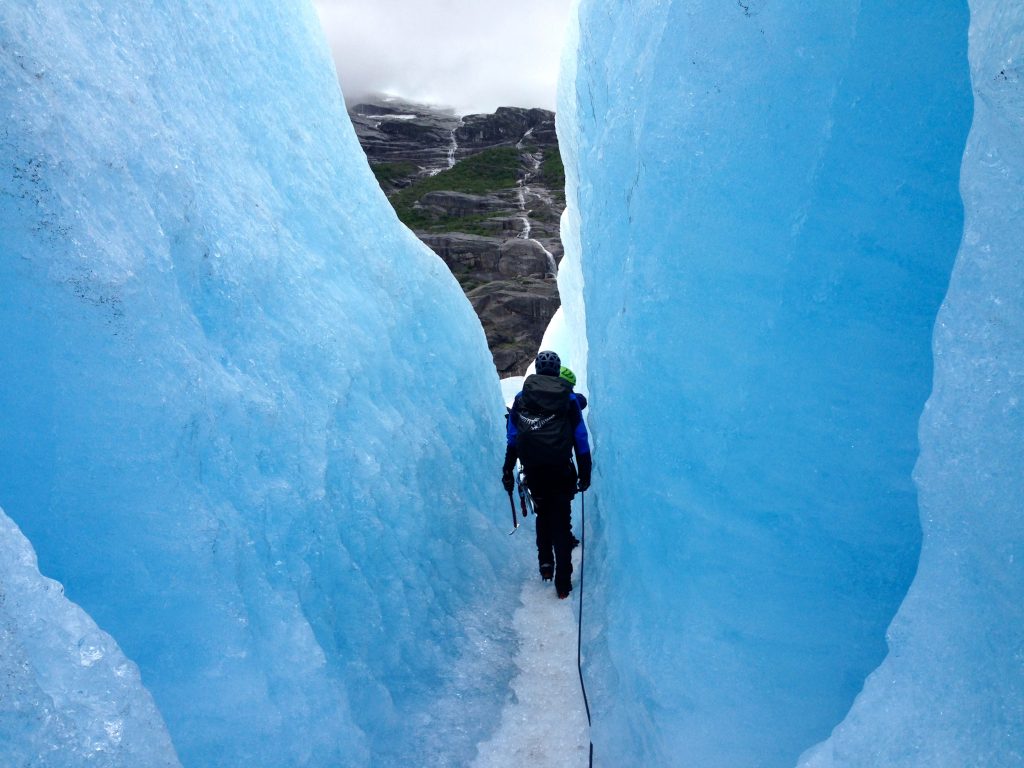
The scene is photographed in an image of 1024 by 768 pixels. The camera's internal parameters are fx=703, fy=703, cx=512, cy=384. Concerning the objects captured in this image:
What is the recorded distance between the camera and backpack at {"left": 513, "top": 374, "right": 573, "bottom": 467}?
3918 millimetres

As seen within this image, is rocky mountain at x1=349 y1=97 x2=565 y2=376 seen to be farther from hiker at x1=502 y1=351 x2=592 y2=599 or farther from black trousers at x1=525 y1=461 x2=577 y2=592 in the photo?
hiker at x1=502 y1=351 x2=592 y2=599

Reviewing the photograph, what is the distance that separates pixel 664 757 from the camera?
9.28 feet

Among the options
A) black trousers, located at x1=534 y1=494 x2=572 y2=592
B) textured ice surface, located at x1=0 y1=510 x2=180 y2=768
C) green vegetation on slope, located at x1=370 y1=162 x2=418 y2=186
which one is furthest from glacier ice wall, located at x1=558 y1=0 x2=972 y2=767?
green vegetation on slope, located at x1=370 y1=162 x2=418 y2=186

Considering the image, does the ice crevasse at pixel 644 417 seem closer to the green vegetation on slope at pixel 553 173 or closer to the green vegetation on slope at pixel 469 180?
the green vegetation on slope at pixel 469 180

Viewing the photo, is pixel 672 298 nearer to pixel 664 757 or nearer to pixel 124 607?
pixel 664 757

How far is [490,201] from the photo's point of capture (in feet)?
149

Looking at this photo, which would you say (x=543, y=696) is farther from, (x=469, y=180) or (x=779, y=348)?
(x=469, y=180)

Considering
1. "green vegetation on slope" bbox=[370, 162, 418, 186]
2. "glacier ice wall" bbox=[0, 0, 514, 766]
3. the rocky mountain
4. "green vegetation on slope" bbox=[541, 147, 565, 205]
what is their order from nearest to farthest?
"glacier ice wall" bbox=[0, 0, 514, 766] → the rocky mountain → "green vegetation on slope" bbox=[541, 147, 565, 205] → "green vegetation on slope" bbox=[370, 162, 418, 186]

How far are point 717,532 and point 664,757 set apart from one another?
0.93 meters

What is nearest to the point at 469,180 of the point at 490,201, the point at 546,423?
the point at 490,201

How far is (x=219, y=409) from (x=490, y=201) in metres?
44.3

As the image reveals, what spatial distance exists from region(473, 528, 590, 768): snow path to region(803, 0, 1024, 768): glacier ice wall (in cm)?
171

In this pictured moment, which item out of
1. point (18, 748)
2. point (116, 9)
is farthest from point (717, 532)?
point (116, 9)

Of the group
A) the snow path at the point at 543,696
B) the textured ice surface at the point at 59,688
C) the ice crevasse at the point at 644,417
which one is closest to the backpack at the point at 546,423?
the ice crevasse at the point at 644,417
